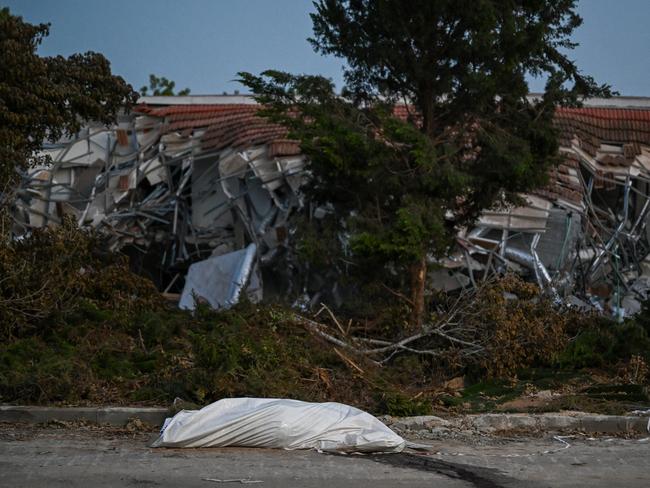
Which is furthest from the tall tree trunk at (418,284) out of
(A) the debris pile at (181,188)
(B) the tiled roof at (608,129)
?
(B) the tiled roof at (608,129)

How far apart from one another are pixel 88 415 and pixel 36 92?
4632mm

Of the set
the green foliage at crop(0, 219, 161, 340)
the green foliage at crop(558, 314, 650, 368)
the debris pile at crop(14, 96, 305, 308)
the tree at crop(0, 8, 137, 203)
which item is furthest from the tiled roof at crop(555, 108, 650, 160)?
the green foliage at crop(0, 219, 161, 340)

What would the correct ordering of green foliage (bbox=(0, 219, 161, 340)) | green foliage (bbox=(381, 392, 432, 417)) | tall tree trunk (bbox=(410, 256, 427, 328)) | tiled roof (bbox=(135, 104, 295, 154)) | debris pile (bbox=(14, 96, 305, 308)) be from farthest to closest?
tiled roof (bbox=(135, 104, 295, 154)) < debris pile (bbox=(14, 96, 305, 308)) < tall tree trunk (bbox=(410, 256, 427, 328)) < green foliage (bbox=(0, 219, 161, 340)) < green foliage (bbox=(381, 392, 432, 417))

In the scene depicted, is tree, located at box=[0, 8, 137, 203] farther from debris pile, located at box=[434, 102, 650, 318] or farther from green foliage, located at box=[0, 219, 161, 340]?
debris pile, located at box=[434, 102, 650, 318]

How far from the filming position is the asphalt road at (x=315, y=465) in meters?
6.48

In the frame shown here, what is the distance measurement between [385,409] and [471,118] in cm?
466

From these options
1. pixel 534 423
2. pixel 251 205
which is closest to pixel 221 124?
pixel 251 205

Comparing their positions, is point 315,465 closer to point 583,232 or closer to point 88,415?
point 88,415

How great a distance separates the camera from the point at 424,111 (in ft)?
40.9

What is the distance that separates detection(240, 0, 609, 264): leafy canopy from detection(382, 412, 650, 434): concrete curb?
292 centimetres

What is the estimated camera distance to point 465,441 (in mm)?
8211

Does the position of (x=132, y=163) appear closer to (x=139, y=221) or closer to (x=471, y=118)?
(x=139, y=221)

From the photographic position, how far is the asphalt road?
255 inches

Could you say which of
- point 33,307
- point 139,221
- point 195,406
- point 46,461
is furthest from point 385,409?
point 139,221
